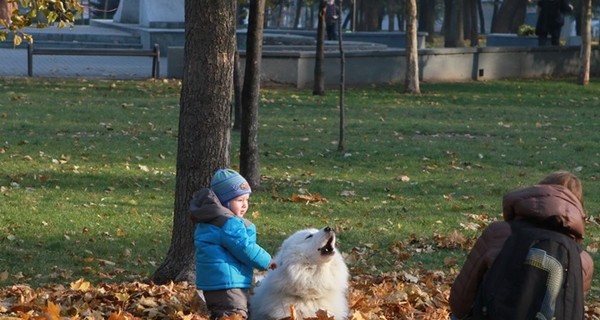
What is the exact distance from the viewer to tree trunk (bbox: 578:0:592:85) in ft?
103

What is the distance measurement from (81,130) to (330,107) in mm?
6958

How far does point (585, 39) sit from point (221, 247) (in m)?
27.5

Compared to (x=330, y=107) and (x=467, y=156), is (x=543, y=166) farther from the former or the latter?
(x=330, y=107)

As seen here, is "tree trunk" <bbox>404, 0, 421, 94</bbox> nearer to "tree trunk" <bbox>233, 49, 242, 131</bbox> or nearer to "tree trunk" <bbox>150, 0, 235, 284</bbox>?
"tree trunk" <bbox>233, 49, 242, 131</bbox>

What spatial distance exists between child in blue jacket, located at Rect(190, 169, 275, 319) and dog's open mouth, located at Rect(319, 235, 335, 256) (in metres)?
0.47

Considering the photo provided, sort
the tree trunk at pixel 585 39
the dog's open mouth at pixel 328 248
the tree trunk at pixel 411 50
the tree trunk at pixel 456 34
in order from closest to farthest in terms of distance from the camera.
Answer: the dog's open mouth at pixel 328 248 → the tree trunk at pixel 411 50 → the tree trunk at pixel 585 39 → the tree trunk at pixel 456 34

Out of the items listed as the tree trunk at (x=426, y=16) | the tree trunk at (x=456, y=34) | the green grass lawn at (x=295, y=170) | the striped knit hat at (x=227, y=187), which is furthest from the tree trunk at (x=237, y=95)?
the tree trunk at (x=426, y=16)

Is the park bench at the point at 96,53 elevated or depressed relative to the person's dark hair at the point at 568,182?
depressed

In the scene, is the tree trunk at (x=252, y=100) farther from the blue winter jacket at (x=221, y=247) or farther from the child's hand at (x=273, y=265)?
the child's hand at (x=273, y=265)

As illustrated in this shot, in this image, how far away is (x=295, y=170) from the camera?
15.3m

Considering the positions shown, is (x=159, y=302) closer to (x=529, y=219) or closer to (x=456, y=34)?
(x=529, y=219)

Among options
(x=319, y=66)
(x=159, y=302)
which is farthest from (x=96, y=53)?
(x=159, y=302)

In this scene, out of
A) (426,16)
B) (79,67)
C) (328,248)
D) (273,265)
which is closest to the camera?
(328,248)

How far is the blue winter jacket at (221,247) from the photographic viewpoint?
6.23m
